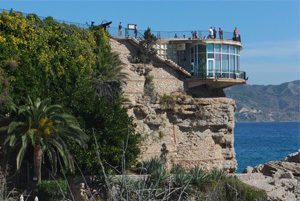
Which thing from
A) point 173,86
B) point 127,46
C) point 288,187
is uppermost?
point 127,46

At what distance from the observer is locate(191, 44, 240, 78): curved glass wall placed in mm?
34000

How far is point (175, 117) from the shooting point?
106ft

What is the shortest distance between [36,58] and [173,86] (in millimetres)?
9838

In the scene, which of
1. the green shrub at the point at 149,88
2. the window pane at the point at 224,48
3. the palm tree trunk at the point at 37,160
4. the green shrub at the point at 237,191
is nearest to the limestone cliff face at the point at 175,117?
the green shrub at the point at 149,88

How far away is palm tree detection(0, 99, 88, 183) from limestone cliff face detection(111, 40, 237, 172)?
23.4 feet

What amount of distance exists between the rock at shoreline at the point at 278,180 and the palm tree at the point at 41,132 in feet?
33.5

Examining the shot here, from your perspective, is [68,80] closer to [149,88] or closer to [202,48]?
[149,88]

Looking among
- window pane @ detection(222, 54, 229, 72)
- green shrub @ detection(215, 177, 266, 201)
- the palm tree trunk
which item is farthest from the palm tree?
window pane @ detection(222, 54, 229, 72)

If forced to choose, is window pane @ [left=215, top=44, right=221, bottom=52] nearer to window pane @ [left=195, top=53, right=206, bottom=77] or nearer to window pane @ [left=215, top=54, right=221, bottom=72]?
window pane @ [left=215, top=54, right=221, bottom=72]

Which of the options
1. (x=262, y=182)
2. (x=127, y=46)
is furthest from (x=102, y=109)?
(x=262, y=182)

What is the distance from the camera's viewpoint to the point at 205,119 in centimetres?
3269

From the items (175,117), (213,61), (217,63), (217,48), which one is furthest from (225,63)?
(175,117)

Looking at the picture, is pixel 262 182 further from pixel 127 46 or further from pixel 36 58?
pixel 36 58

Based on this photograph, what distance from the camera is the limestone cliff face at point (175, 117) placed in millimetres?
31344
